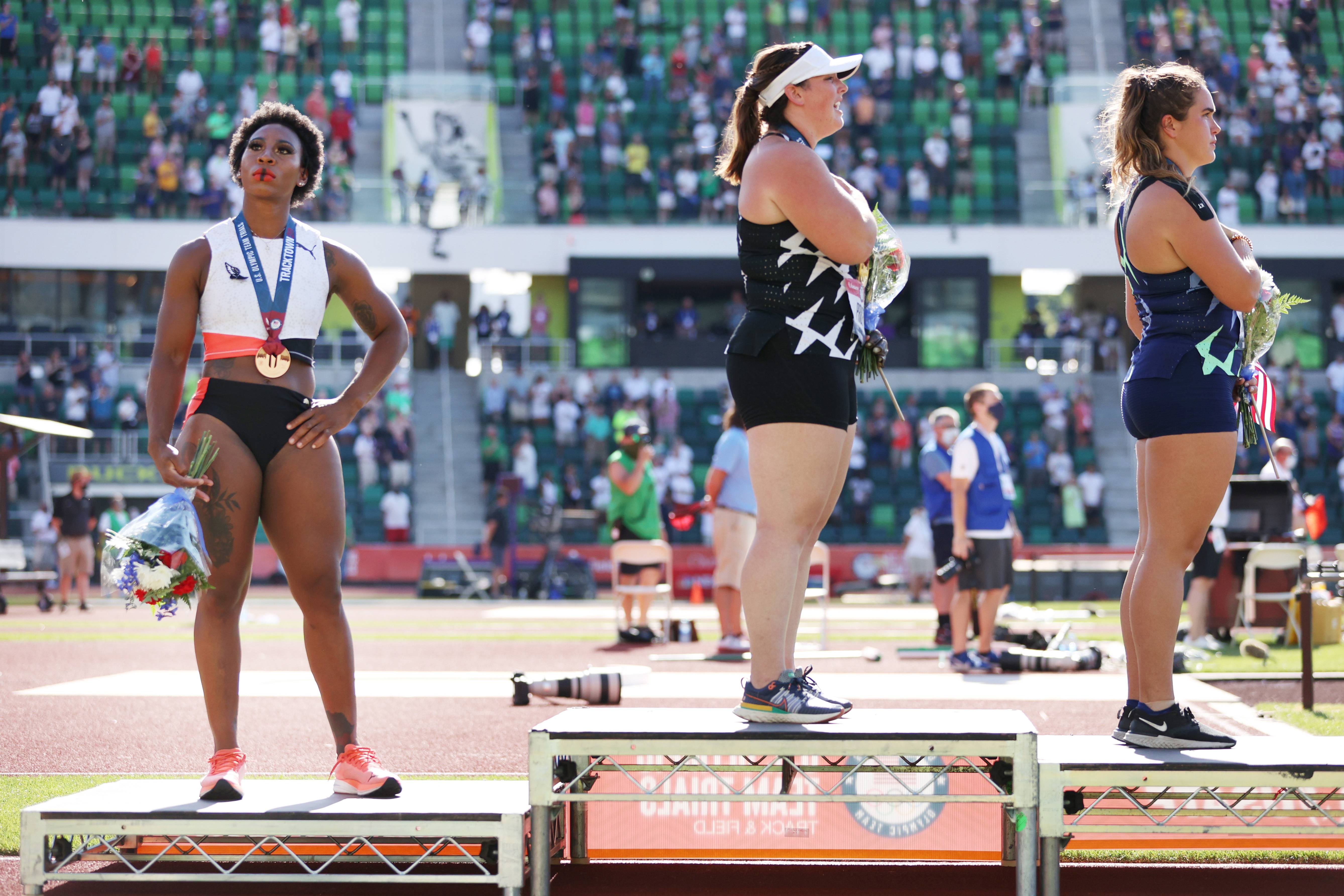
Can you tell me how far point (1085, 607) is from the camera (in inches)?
683

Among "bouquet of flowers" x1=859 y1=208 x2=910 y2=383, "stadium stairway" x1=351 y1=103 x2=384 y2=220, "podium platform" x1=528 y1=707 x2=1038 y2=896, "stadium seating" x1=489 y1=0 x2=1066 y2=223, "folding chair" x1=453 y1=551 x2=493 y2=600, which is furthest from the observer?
"stadium stairway" x1=351 y1=103 x2=384 y2=220

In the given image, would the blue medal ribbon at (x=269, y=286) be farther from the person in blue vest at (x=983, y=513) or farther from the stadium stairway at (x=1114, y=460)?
the stadium stairway at (x=1114, y=460)

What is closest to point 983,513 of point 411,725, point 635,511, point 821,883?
point 635,511

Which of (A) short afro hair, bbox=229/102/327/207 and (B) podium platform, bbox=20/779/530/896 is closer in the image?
(B) podium platform, bbox=20/779/530/896

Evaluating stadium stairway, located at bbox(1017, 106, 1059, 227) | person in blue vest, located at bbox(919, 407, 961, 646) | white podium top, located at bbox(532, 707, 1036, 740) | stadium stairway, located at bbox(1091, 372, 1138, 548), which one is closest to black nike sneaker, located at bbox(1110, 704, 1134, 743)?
white podium top, located at bbox(532, 707, 1036, 740)

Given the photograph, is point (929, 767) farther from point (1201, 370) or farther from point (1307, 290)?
point (1307, 290)

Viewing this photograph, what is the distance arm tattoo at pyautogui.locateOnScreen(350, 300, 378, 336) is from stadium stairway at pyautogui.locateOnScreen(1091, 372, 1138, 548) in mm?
19897

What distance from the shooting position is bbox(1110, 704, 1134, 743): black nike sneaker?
160 inches

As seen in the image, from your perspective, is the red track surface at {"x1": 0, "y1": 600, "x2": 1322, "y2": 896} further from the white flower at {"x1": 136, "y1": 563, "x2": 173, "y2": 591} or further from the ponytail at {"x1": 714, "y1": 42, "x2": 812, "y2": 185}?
the ponytail at {"x1": 714, "y1": 42, "x2": 812, "y2": 185}

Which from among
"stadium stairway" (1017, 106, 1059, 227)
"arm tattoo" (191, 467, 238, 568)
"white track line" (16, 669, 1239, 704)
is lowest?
"white track line" (16, 669, 1239, 704)

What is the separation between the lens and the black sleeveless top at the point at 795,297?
13.1ft

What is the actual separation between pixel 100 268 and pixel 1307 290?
23600 millimetres

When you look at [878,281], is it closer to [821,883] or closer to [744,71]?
[821,883]

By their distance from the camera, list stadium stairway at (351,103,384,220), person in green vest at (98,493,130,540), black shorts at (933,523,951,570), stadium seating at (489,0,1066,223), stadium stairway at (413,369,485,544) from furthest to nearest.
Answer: stadium stairway at (351,103,384,220)
stadium seating at (489,0,1066,223)
stadium stairway at (413,369,485,544)
person in green vest at (98,493,130,540)
black shorts at (933,523,951,570)
